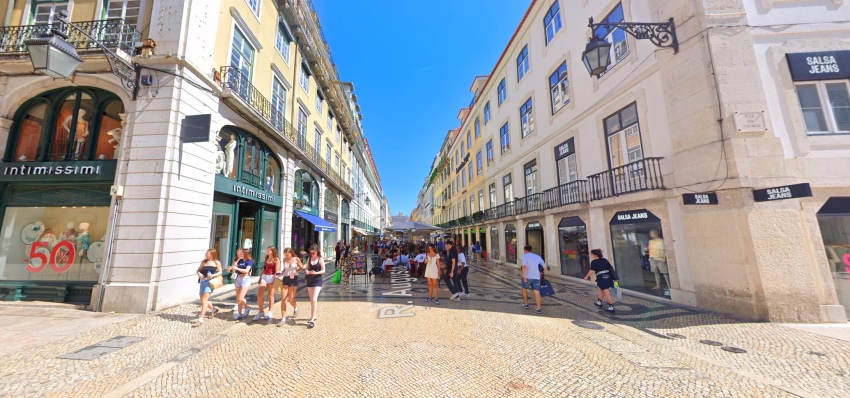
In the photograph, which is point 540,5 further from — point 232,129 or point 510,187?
point 232,129

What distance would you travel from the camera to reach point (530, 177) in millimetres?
16328

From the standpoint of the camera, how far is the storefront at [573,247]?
462 inches

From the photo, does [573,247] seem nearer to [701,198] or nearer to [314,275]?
[701,198]

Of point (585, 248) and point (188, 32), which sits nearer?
point (188, 32)

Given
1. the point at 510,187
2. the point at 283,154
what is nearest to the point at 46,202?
the point at 283,154

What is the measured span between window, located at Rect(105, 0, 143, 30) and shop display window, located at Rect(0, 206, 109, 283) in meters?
5.67

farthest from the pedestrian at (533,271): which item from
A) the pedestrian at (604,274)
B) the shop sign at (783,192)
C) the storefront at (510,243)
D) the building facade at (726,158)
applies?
the storefront at (510,243)

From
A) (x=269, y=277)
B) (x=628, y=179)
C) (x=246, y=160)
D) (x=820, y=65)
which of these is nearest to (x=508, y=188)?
(x=628, y=179)

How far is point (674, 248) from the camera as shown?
26.2 feet

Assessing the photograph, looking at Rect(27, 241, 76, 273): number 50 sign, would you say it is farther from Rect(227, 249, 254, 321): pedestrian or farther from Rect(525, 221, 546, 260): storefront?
Rect(525, 221, 546, 260): storefront

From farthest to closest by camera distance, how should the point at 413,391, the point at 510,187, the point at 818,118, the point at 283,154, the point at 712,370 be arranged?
the point at 510,187 < the point at 283,154 < the point at 818,118 < the point at 712,370 < the point at 413,391

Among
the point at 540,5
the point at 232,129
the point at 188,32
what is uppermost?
the point at 540,5

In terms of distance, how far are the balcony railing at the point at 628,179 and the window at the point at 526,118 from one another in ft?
20.7

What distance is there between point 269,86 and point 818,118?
58.4 ft
